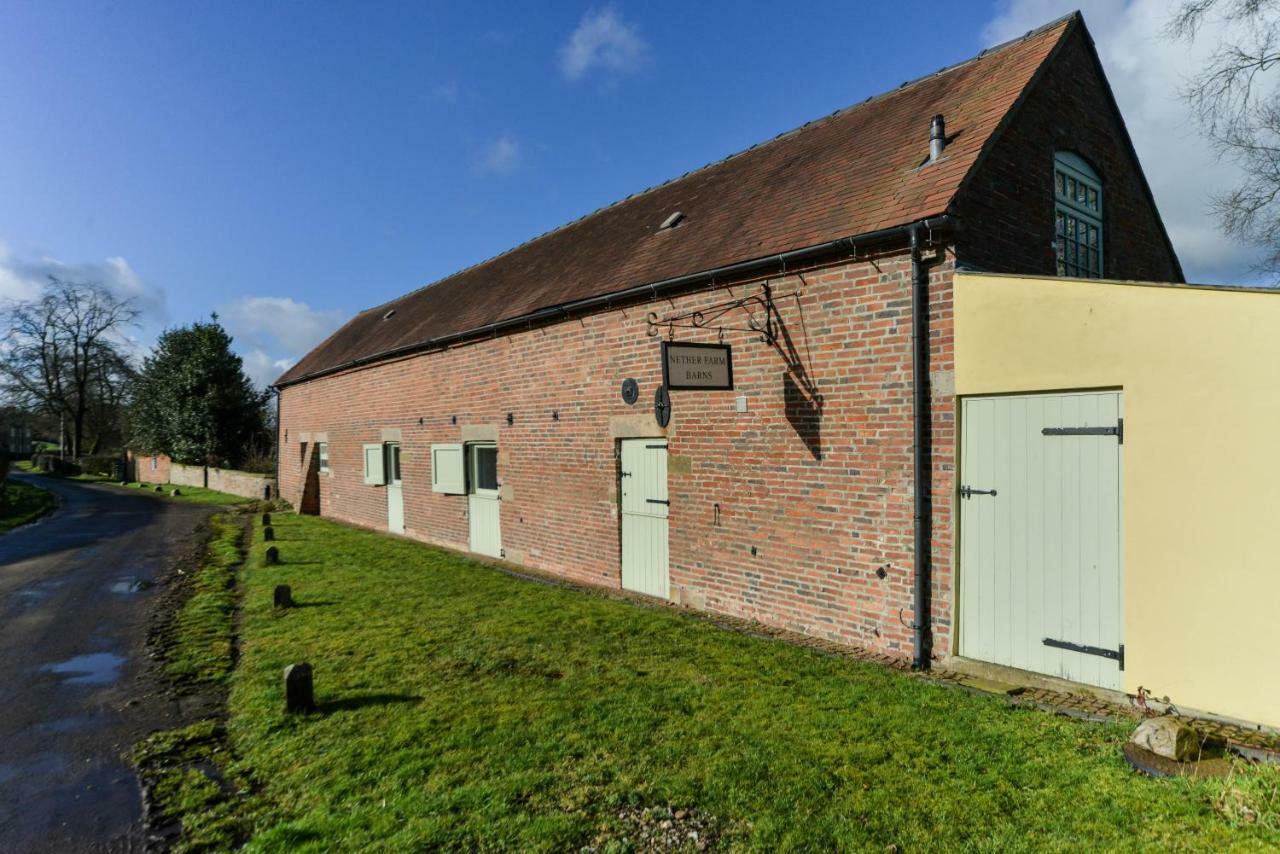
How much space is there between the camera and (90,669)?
676 centimetres

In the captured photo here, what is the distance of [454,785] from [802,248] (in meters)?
5.59

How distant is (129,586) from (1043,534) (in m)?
12.2

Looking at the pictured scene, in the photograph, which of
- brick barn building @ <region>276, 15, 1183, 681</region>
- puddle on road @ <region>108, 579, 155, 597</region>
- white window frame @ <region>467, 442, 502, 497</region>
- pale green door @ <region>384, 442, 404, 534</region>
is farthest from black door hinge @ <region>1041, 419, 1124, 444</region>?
pale green door @ <region>384, 442, 404, 534</region>

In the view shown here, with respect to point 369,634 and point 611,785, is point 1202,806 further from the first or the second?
point 369,634

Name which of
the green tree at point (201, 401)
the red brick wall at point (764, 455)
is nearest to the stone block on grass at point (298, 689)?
the red brick wall at point (764, 455)

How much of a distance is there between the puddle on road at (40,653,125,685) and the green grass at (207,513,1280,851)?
1207 mm

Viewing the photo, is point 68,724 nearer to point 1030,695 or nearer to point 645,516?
point 645,516

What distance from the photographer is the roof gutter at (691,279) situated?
20.1ft

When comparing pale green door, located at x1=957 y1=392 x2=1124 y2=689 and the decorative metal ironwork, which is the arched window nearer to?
pale green door, located at x1=957 y1=392 x2=1124 y2=689

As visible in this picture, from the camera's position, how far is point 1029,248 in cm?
699

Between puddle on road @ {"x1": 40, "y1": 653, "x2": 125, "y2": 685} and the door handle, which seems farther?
puddle on road @ {"x1": 40, "y1": 653, "x2": 125, "y2": 685}

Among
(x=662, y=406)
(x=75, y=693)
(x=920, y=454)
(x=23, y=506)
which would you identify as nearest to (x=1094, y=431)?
(x=920, y=454)

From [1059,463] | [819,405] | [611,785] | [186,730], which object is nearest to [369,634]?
[186,730]

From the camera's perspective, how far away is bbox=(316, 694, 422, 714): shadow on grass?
5289 millimetres
